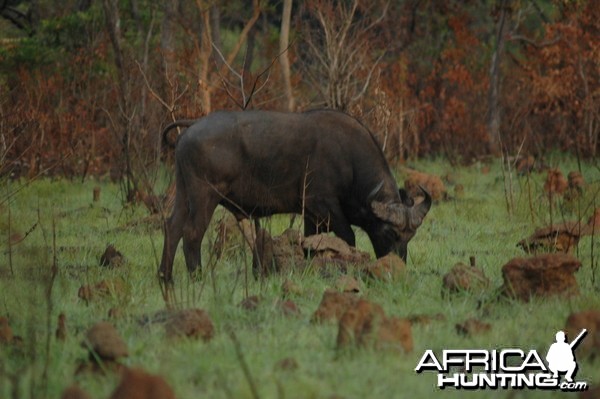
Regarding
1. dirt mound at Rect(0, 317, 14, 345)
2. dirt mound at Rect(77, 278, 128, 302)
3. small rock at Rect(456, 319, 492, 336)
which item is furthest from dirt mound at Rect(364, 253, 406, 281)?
dirt mound at Rect(0, 317, 14, 345)

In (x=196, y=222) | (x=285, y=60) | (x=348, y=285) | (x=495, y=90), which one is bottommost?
(x=495, y=90)

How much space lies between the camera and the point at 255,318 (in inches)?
236

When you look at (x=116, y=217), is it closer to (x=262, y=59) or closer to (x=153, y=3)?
(x=153, y=3)

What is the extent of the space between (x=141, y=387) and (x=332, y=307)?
6.63 ft

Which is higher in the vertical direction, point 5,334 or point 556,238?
point 5,334

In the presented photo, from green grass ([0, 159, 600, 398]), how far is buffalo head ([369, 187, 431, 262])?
19 cm

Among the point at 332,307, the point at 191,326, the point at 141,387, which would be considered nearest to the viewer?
the point at 141,387

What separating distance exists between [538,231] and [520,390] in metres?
3.83

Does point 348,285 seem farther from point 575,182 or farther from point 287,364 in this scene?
point 575,182

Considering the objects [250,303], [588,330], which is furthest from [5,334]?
[588,330]

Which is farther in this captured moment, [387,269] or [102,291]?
[387,269]

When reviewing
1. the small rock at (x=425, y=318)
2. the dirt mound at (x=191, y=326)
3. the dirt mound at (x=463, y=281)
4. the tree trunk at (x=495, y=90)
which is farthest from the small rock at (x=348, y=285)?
the tree trunk at (x=495, y=90)

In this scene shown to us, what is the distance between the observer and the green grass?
4.75 metres

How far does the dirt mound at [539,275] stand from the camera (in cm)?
641
